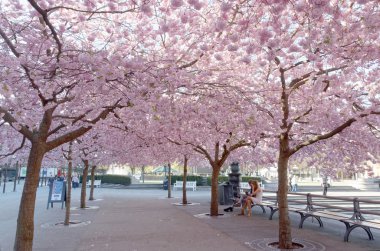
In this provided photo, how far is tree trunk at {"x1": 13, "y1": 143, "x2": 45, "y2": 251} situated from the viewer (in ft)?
22.2

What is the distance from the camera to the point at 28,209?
271 inches

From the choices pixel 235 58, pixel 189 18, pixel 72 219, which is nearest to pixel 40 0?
pixel 189 18

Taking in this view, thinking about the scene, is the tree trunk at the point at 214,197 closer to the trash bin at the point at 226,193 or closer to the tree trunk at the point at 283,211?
the trash bin at the point at 226,193

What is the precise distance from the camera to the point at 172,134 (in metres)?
13.0

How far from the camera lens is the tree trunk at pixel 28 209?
22.2ft

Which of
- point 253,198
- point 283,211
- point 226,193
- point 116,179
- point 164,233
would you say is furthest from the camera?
point 116,179

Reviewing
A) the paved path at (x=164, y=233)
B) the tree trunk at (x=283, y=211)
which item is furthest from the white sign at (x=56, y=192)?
the tree trunk at (x=283, y=211)

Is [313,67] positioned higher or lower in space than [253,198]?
higher

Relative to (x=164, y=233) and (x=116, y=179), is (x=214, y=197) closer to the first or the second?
(x=164, y=233)

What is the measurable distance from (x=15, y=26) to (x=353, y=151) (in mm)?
10071

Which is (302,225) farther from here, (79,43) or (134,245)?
(79,43)

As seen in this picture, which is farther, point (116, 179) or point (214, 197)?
point (116, 179)

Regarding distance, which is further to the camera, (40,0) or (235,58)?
(235,58)

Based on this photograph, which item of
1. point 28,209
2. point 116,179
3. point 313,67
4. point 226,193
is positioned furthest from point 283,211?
point 116,179
